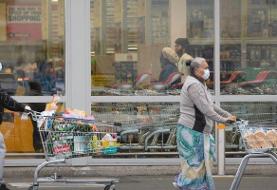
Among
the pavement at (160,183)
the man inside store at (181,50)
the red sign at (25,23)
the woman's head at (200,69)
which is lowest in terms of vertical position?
the pavement at (160,183)

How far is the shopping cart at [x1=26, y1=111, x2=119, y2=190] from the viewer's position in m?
7.64

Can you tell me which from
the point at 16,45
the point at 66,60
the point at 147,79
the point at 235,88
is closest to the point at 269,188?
the point at 235,88

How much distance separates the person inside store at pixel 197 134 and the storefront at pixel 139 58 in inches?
126

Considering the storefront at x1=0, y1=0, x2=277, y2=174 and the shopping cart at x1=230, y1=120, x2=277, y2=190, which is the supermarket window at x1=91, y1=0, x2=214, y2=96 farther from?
the shopping cart at x1=230, y1=120, x2=277, y2=190

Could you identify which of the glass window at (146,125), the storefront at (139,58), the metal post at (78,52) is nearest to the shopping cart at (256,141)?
the storefront at (139,58)

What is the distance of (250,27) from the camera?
11.2 meters

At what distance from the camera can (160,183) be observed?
998 cm

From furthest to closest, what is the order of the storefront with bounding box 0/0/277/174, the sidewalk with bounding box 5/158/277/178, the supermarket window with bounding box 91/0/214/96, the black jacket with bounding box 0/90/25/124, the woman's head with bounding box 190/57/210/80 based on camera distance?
the supermarket window with bounding box 91/0/214/96, the storefront with bounding box 0/0/277/174, the sidewalk with bounding box 5/158/277/178, the black jacket with bounding box 0/90/25/124, the woman's head with bounding box 190/57/210/80

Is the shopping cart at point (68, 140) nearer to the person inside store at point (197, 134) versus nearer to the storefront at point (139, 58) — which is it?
the person inside store at point (197, 134)

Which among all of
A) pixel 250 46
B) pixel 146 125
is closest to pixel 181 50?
pixel 250 46

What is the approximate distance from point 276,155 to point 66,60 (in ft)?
14.1

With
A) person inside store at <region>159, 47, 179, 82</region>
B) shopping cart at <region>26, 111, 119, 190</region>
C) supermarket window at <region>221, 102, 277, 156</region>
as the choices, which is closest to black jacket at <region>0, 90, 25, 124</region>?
shopping cart at <region>26, 111, 119, 190</region>

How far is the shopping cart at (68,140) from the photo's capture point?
7637 mm

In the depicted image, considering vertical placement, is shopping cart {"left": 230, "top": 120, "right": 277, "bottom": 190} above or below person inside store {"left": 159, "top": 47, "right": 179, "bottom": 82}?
below
